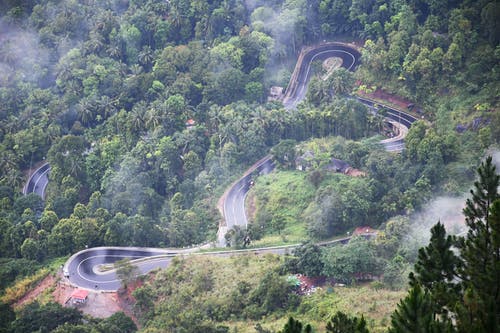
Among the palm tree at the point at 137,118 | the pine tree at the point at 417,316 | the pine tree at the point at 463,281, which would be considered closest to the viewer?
the pine tree at the point at 417,316

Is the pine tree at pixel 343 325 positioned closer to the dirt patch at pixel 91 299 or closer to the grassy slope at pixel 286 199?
the dirt patch at pixel 91 299

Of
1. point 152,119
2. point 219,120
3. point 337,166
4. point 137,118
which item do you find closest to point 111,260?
point 152,119

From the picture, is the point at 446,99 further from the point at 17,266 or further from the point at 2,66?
the point at 2,66

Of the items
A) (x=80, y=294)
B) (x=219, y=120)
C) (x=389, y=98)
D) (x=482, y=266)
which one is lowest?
(x=482, y=266)

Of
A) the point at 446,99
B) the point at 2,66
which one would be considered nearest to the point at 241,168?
the point at 446,99

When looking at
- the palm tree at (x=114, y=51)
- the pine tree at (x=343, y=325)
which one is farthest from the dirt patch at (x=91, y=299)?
the palm tree at (x=114, y=51)

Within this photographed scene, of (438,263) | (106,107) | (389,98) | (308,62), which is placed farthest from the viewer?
(308,62)

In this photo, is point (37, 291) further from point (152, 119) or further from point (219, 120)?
point (219, 120)
